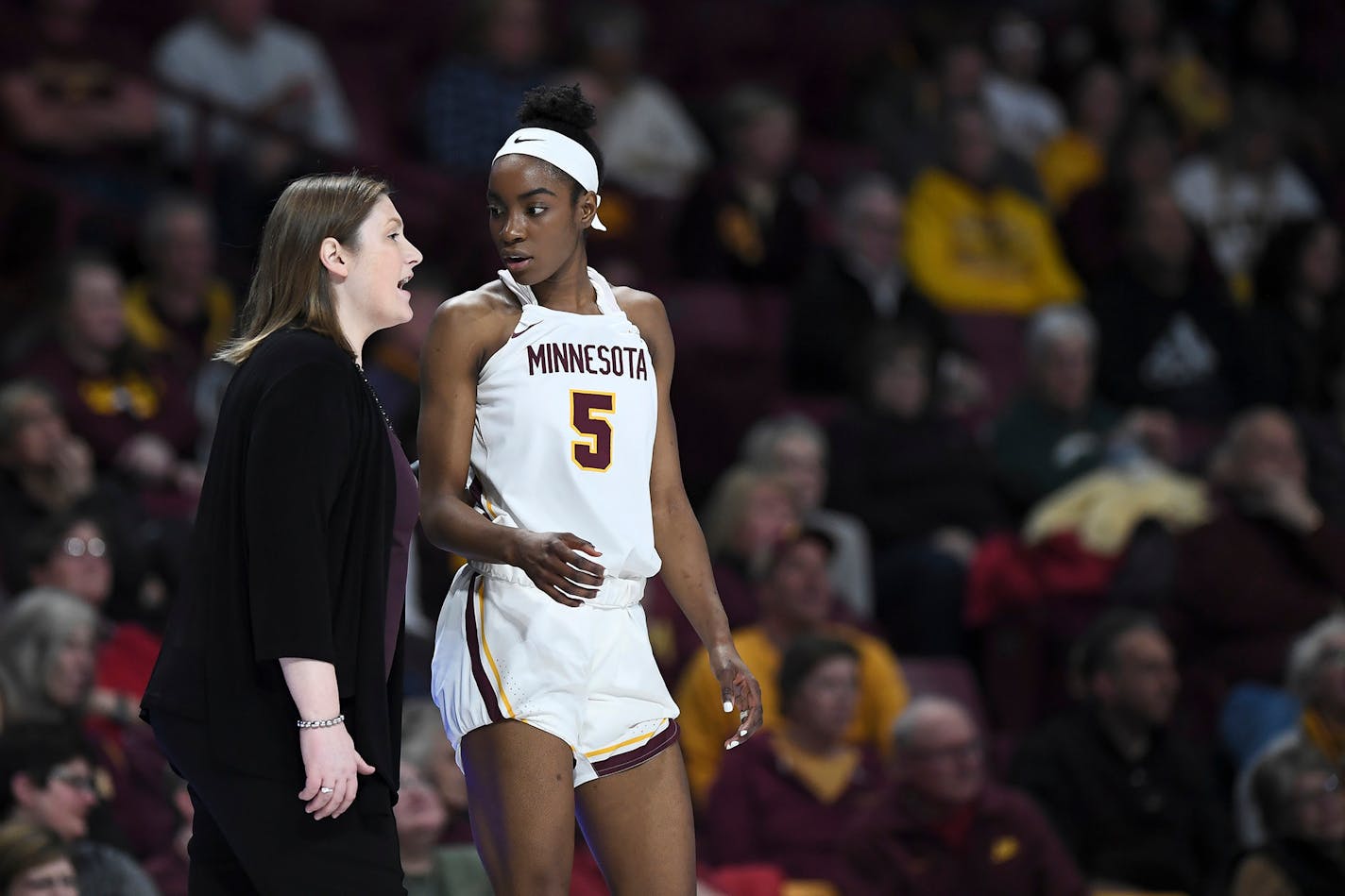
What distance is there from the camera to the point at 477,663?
11.1 ft

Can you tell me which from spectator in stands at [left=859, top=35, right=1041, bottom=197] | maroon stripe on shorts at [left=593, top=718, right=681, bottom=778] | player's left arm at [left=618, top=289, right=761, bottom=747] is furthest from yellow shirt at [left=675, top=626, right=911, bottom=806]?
spectator in stands at [left=859, top=35, right=1041, bottom=197]

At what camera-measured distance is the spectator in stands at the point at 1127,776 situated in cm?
624

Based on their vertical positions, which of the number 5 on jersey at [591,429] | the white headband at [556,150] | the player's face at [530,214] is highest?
the white headband at [556,150]

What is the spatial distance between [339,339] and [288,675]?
0.56m

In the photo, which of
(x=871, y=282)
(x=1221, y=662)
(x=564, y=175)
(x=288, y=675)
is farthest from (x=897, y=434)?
(x=288, y=675)

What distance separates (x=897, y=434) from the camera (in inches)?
311

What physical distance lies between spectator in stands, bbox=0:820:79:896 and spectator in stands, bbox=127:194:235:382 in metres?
2.95

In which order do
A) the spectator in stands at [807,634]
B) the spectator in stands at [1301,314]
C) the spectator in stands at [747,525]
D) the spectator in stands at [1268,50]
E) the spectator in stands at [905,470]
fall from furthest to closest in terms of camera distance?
the spectator in stands at [1268,50], the spectator in stands at [1301,314], the spectator in stands at [905,470], the spectator in stands at [747,525], the spectator in stands at [807,634]

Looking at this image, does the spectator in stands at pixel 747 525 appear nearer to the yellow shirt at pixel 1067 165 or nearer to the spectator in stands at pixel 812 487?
the spectator in stands at pixel 812 487

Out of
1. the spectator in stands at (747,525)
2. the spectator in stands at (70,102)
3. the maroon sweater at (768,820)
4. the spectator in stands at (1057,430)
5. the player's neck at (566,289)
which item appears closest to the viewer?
the player's neck at (566,289)

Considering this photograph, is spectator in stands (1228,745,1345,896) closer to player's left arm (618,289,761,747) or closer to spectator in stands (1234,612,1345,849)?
spectator in stands (1234,612,1345,849)

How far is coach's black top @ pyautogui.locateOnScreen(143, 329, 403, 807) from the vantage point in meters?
2.96

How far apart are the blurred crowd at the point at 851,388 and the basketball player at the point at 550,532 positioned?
4.20ft

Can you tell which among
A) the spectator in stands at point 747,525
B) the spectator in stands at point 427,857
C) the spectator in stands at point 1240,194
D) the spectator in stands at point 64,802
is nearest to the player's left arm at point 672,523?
the spectator in stands at point 427,857
